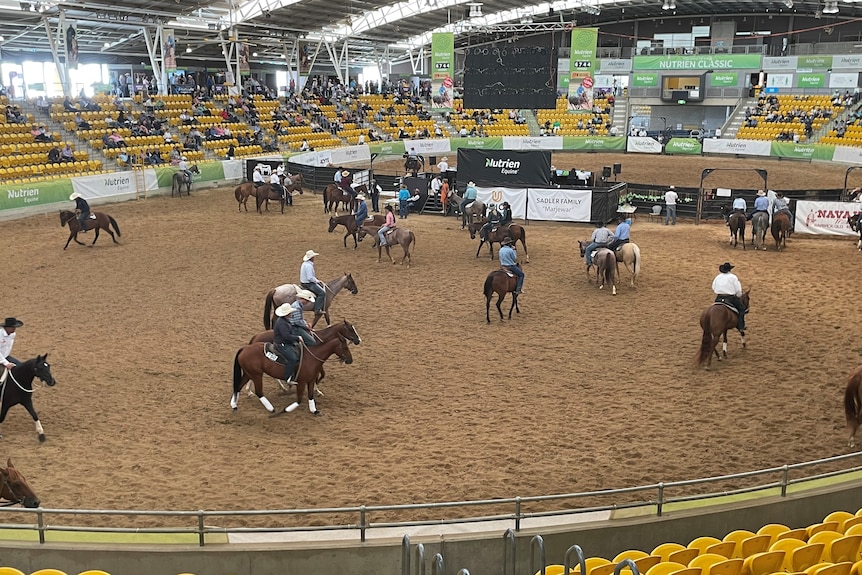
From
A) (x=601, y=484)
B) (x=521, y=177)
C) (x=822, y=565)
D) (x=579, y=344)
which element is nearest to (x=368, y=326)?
(x=579, y=344)

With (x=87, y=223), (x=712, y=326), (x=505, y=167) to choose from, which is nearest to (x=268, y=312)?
(x=712, y=326)

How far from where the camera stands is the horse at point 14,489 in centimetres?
831

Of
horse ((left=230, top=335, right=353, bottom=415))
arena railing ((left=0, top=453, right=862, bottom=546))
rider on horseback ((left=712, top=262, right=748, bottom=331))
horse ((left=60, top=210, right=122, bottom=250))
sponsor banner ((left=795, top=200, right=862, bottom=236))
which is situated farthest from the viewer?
sponsor banner ((left=795, top=200, right=862, bottom=236))

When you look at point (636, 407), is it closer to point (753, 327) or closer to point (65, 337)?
point (753, 327)

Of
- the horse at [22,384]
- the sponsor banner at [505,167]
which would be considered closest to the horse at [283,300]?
the horse at [22,384]

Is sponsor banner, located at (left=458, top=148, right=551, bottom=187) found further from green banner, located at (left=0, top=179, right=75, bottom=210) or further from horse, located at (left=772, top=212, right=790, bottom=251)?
green banner, located at (left=0, top=179, right=75, bottom=210)

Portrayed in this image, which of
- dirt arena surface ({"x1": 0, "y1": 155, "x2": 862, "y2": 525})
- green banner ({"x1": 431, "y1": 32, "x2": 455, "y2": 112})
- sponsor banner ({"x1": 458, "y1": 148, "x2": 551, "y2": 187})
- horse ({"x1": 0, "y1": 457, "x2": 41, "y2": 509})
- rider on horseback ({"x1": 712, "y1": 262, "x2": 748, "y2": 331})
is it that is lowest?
dirt arena surface ({"x1": 0, "y1": 155, "x2": 862, "y2": 525})

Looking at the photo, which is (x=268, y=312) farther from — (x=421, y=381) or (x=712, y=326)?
(x=712, y=326)

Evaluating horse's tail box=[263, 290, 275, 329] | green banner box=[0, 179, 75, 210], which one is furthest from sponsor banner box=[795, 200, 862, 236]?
green banner box=[0, 179, 75, 210]

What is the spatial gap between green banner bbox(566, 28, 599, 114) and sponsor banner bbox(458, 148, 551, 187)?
11.5 meters

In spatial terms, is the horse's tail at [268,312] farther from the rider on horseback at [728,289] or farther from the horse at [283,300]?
the rider on horseback at [728,289]

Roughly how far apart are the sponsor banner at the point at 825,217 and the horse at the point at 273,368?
63.2 ft

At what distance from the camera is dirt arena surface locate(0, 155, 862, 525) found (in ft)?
32.1

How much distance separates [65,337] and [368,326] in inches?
225
